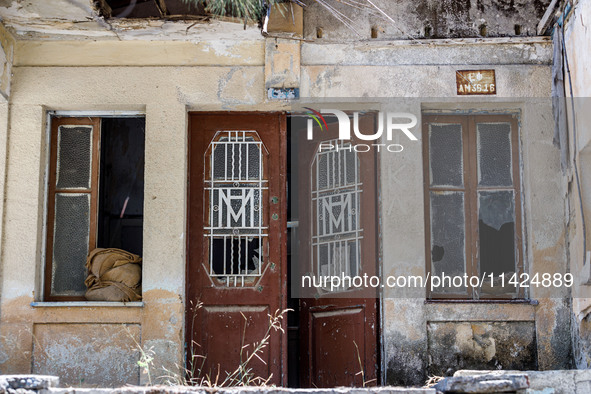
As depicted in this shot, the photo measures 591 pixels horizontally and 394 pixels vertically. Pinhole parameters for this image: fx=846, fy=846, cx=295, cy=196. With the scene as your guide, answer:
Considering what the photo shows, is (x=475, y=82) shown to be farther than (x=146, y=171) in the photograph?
Yes

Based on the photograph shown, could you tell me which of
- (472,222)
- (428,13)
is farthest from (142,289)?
(428,13)

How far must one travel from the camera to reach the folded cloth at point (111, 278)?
24.0ft

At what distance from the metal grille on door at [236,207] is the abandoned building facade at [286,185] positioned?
18 mm

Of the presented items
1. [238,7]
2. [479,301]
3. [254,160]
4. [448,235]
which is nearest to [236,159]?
[254,160]

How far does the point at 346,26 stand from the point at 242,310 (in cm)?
272

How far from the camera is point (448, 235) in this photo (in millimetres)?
7547

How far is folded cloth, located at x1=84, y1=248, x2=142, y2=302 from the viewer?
7324 mm

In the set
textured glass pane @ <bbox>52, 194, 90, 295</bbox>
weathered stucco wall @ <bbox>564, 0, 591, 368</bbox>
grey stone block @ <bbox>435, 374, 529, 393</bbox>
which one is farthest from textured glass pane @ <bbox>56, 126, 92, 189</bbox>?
weathered stucco wall @ <bbox>564, 0, 591, 368</bbox>

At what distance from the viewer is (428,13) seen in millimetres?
7730

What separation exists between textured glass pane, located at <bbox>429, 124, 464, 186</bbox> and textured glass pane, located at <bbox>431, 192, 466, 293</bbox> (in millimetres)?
139

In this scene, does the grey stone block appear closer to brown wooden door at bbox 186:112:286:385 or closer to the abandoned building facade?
the abandoned building facade

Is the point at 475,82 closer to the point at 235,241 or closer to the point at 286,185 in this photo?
the point at 286,185

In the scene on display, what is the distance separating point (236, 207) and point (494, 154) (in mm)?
2379

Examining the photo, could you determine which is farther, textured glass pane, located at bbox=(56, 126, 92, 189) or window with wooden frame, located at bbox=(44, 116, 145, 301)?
textured glass pane, located at bbox=(56, 126, 92, 189)
